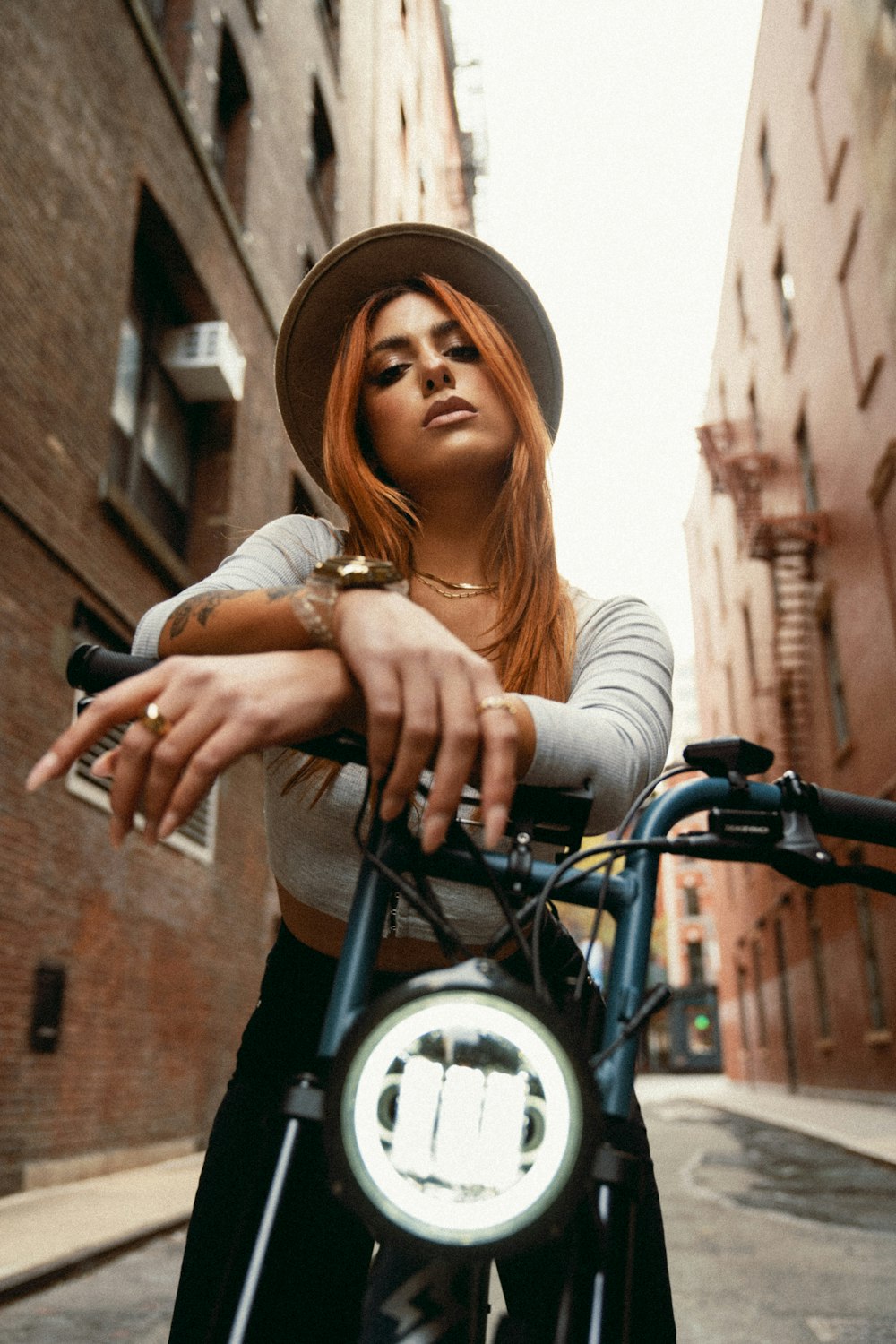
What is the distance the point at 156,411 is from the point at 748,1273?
9.79 metres

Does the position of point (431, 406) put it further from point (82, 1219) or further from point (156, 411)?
point (156, 411)

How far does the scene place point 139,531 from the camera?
32.4ft

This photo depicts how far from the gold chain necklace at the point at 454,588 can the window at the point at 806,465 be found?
18592mm

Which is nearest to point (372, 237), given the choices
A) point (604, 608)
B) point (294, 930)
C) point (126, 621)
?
point (604, 608)

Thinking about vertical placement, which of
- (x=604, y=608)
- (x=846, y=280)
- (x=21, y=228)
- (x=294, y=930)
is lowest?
(x=294, y=930)

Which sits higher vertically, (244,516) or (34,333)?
→ (244,516)

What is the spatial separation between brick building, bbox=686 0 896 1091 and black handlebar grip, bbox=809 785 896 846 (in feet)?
45.6

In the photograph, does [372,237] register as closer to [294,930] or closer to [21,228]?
[294,930]

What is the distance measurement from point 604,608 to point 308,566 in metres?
0.40

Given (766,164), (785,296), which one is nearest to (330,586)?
(785,296)

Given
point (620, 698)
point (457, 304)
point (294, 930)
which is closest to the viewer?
point (620, 698)

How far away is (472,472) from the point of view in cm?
151

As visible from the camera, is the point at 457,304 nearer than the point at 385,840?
No

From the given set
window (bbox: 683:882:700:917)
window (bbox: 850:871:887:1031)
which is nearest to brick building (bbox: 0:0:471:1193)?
window (bbox: 850:871:887:1031)
